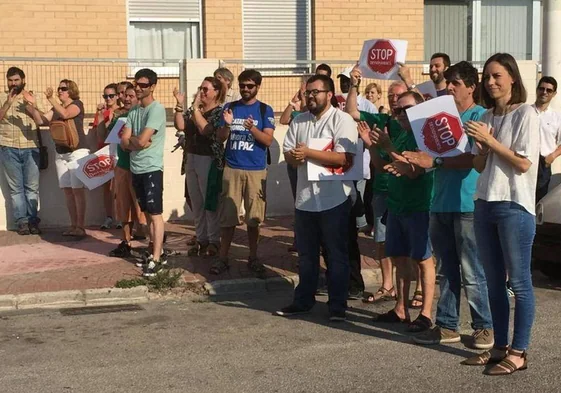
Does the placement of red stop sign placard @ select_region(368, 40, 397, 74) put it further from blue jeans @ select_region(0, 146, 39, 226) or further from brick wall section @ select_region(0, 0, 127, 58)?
brick wall section @ select_region(0, 0, 127, 58)

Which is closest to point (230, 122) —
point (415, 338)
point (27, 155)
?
point (415, 338)

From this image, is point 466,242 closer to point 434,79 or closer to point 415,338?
point 415,338

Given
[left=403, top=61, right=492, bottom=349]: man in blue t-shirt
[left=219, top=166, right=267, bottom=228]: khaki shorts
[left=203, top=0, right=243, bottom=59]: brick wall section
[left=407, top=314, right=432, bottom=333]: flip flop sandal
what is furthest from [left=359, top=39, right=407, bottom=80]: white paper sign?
[left=203, top=0, right=243, bottom=59]: brick wall section

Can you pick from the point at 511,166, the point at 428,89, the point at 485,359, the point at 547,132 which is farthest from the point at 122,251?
the point at 511,166

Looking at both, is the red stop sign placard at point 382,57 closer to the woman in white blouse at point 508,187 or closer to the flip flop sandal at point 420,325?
the flip flop sandal at point 420,325

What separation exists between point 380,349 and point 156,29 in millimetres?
9960

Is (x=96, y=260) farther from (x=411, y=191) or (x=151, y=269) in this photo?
(x=411, y=191)

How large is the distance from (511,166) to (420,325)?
1.83 metres

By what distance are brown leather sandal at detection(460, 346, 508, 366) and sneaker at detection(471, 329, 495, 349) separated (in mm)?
321

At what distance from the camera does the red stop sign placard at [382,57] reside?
10328 millimetres

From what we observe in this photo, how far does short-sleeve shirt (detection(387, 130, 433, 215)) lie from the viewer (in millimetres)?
7480

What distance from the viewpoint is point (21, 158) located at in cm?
1230

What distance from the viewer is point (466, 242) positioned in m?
6.99

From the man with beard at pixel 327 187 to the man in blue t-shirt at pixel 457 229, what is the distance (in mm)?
1073
